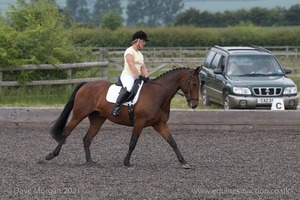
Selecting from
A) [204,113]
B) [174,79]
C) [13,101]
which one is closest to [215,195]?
[174,79]

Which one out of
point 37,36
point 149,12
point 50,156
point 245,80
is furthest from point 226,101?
point 149,12

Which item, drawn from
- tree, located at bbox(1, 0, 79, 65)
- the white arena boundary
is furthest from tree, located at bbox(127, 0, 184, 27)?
the white arena boundary

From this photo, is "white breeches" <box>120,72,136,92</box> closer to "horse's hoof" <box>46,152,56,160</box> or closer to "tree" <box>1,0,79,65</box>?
"horse's hoof" <box>46,152,56,160</box>

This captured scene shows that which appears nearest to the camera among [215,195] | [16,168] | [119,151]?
[215,195]

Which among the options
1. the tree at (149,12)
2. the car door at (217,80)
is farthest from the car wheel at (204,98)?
the tree at (149,12)

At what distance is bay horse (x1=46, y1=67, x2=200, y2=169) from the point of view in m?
11.1

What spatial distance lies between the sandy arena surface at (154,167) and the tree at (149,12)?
14941 centimetres

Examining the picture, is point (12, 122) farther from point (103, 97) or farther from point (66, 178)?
point (66, 178)

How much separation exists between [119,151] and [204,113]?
328 cm

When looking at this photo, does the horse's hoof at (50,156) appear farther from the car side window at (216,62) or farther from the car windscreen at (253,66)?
the car side window at (216,62)

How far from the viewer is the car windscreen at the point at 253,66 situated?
61.3 ft

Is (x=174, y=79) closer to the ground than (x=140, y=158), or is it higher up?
higher up

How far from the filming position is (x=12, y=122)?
1534cm

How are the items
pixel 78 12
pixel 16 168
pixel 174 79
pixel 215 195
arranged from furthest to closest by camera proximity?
pixel 78 12 < pixel 174 79 < pixel 16 168 < pixel 215 195
